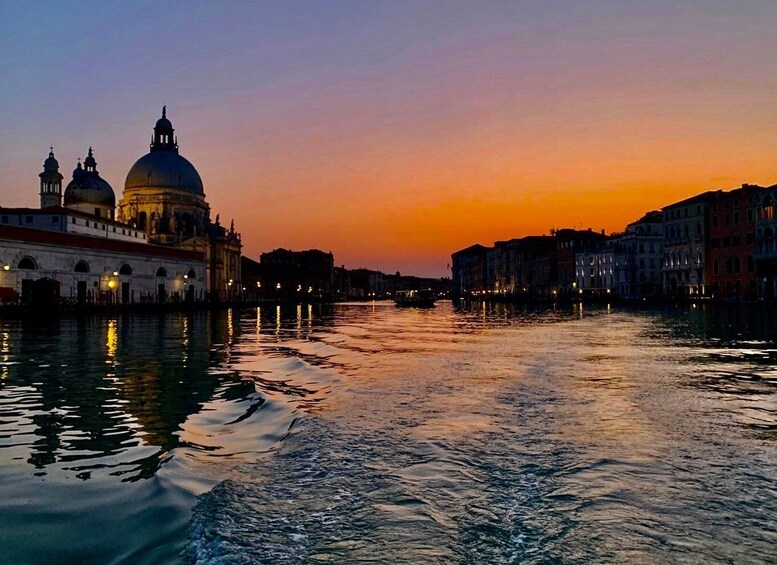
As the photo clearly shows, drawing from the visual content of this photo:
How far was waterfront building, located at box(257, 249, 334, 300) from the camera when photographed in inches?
6964

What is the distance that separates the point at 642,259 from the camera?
98.9m

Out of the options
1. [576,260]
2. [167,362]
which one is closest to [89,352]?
[167,362]

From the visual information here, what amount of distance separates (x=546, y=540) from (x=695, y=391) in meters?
9.64

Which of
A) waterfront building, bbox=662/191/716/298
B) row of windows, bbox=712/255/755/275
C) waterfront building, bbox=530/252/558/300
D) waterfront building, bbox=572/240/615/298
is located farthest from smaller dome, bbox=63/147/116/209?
row of windows, bbox=712/255/755/275

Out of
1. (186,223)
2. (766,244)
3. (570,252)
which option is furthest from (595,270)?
(186,223)

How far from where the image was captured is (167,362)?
20.2m

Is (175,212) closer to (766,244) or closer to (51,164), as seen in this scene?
(51,164)

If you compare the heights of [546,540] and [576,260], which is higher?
[576,260]

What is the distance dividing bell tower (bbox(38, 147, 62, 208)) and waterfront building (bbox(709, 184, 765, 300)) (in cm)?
9143

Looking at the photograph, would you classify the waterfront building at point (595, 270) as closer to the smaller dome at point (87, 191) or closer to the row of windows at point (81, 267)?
the row of windows at point (81, 267)

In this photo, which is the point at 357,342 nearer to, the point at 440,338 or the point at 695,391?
the point at 440,338

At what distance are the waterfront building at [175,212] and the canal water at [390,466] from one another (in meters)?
87.7

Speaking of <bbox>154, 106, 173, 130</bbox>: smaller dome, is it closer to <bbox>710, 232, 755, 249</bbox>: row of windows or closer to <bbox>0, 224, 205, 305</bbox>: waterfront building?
<bbox>0, 224, 205, 305</bbox>: waterfront building

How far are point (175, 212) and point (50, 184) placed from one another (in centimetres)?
1794
